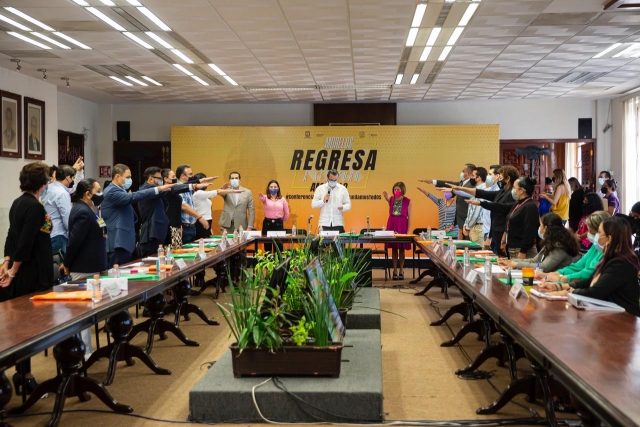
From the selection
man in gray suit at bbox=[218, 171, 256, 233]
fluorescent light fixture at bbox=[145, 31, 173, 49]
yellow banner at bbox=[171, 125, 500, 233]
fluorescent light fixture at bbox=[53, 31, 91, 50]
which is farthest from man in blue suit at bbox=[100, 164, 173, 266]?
yellow banner at bbox=[171, 125, 500, 233]

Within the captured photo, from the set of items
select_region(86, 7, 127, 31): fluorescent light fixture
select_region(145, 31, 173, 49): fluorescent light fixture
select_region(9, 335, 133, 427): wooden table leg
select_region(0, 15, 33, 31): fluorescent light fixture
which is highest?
select_region(86, 7, 127, 31): fluorescent light fixture

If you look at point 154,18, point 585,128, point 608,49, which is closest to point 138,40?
point 154,18

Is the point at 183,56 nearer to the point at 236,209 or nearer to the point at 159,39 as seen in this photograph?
the point at 159,39

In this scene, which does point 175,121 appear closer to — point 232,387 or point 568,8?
point 568,8

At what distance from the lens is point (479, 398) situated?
14.7 feet

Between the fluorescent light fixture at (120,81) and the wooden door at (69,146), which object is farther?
the wooden door at (69,146)

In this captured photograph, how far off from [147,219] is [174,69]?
3418 mm

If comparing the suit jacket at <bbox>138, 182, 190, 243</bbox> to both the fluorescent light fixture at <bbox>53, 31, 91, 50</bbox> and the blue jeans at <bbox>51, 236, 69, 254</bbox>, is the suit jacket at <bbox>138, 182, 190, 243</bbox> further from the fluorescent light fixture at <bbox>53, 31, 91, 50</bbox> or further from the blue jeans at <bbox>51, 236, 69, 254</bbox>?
the fluorescent light fixture at <bbox>53, 31, 91, 50</bbox>

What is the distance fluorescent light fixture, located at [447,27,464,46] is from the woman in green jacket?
11.0 ft

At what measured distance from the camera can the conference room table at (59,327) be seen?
301 centimetres

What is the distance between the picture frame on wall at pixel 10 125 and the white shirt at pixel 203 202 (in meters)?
2.56

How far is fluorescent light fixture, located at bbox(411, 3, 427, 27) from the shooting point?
21.8 ft

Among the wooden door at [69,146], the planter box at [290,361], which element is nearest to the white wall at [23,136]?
the wooden door at [69,146]

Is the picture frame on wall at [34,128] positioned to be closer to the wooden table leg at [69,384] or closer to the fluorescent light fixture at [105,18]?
the fluorescent light fixture at [105,18]
